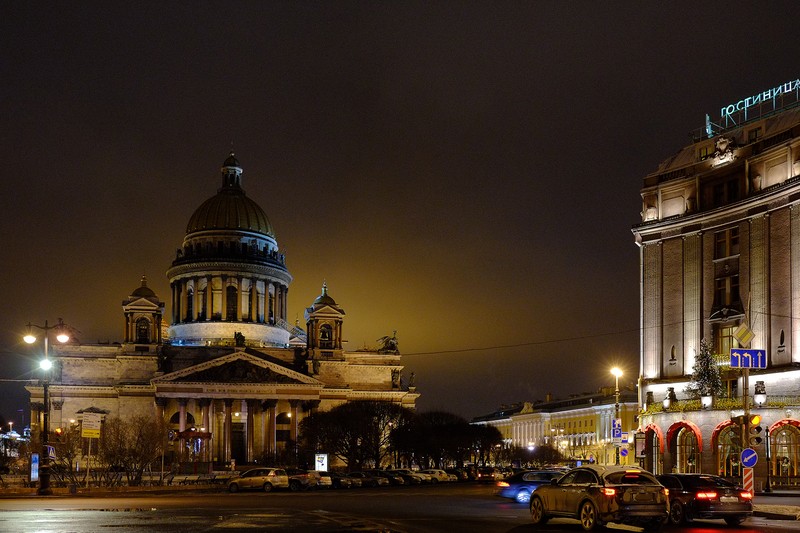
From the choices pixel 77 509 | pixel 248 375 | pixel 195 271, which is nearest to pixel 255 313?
pixel 195 271

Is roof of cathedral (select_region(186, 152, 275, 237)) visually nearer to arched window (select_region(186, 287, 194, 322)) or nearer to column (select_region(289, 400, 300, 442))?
arched window (select_region(186, 287, 194, 322))

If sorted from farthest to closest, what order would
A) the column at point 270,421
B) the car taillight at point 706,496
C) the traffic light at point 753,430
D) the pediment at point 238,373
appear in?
the column at point 270,421 → the pediment at point 238,373 → the traffic light at point 753,430 → the car taillight at point 706,496

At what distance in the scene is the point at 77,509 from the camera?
36.2m

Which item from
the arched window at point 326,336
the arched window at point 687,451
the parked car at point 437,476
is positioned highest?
the arched window at point 326,336

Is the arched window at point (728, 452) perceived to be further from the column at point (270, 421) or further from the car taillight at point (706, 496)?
the column at point (270, 421)

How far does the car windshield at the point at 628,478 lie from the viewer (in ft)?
87.2

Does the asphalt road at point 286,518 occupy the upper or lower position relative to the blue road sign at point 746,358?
lower

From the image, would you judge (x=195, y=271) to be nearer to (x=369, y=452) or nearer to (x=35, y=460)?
(x=369, y=452)

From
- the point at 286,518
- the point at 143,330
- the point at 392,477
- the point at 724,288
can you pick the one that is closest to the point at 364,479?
the point at 392,477

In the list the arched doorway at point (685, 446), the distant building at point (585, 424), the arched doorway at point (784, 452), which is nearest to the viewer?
the arched doorway at point (784, 452)

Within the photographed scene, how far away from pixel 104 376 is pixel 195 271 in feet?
67.2

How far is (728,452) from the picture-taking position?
57.8m

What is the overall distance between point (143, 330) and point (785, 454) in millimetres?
81657

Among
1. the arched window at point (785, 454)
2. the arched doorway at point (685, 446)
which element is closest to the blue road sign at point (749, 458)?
the arched window at point (785, 454)
